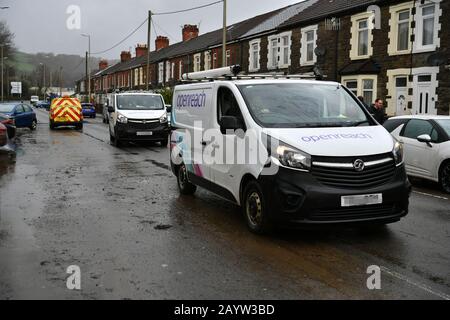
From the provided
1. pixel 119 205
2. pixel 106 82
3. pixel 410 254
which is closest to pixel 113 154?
pixel 119 205

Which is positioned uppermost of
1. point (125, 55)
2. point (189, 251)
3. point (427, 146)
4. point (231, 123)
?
point (125, 55)

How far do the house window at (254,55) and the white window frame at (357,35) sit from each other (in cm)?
1014

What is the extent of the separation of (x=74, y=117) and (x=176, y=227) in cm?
2401

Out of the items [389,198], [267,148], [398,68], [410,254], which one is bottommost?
[410,254]

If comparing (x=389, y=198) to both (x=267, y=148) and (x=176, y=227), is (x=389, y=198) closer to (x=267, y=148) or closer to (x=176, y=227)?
(x=267, y=148)

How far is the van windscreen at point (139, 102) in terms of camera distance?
765 inches

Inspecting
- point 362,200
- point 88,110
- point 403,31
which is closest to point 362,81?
point 403,31

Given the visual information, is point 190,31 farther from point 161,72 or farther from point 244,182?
point 244,182

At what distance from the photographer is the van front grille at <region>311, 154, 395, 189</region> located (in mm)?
5891

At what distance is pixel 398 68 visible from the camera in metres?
22.5

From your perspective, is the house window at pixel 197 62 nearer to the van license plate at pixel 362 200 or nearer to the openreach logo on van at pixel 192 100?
the openreach logo on van at pixel 192 100

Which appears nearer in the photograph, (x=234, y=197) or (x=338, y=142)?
(x=338, y=142)

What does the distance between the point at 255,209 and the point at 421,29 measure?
18.0m

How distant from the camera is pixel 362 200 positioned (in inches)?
234
